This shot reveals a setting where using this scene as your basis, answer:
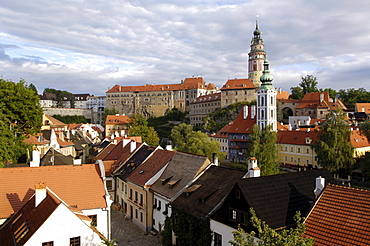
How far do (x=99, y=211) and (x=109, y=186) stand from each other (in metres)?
17.0

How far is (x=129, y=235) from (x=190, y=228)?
7.59 metres

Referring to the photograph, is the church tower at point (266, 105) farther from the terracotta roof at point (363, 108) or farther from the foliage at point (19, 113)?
the foliage at point (19, 113)

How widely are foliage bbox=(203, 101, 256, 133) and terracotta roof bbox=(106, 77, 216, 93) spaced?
3375 cm

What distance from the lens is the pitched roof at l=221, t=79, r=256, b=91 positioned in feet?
355

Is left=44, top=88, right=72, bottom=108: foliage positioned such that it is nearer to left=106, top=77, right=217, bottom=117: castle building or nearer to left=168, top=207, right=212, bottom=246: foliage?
left=106, top=77, right=217, bottom=117: castle building

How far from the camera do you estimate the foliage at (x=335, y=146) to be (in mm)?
42125

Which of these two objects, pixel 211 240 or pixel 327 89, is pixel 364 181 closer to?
pixel 211 240

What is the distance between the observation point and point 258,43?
126 m

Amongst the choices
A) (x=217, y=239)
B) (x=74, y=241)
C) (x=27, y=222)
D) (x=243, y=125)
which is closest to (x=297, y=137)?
(x=243, y=125)

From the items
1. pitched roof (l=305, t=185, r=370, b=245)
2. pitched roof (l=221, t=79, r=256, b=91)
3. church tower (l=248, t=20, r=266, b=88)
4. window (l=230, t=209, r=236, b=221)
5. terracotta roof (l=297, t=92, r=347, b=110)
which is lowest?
window (l=230, t=209, r=236, b=221)

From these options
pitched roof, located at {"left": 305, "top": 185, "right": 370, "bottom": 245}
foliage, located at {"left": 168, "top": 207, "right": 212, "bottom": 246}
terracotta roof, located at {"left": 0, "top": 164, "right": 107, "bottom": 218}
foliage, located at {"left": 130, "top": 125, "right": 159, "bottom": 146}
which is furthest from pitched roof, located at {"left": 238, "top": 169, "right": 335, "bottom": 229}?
foliage, located at {"left": 130, "top": 125, "right": 159, "bottom": 146}

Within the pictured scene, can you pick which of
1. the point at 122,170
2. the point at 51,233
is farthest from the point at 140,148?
the point at 51,233

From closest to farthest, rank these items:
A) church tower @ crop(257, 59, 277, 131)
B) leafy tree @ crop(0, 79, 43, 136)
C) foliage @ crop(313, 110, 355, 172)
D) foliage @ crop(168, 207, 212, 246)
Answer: foliage @ crop(168, 207, 212, 246) → leafy tree @ crop(0, 79, 43, 136) → foliage @ crop(313, 110, 355, 172) → church tower @ crop(257, 59, 277, 131)

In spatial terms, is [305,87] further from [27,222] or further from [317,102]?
[27,222]
